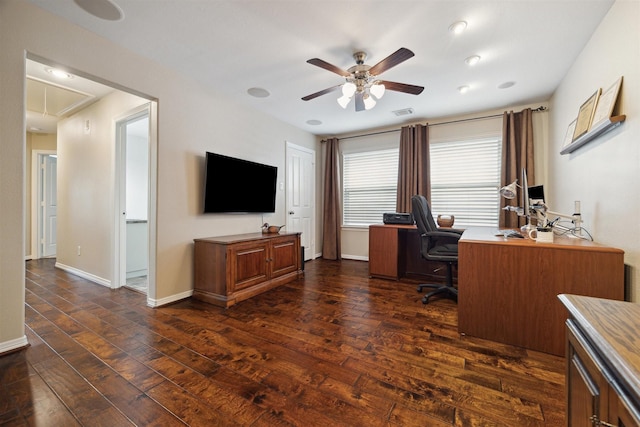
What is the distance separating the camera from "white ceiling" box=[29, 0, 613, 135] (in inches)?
76.5

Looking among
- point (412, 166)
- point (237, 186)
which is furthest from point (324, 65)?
point (412, 166)

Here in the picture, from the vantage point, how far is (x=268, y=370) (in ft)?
5.49

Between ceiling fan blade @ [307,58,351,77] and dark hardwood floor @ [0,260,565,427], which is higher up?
ceiling fan blade @ [307,58,351,77]

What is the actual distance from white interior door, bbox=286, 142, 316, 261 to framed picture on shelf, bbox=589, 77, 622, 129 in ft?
12.1

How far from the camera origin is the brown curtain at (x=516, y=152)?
11.9 ft

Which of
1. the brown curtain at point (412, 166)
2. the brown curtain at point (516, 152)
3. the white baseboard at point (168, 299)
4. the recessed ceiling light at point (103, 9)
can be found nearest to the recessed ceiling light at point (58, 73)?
the recessed ceiling light at point (103, 9)

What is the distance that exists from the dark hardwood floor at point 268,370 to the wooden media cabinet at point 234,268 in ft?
0.66

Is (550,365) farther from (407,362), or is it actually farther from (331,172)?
(331,172)

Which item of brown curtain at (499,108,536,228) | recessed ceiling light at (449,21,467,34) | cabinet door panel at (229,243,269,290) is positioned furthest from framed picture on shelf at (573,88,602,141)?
cabinet door panel at (229,243,269,290)

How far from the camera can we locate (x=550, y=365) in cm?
173

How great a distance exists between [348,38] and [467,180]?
9.76ft

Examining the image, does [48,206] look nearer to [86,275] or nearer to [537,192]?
[86,275]

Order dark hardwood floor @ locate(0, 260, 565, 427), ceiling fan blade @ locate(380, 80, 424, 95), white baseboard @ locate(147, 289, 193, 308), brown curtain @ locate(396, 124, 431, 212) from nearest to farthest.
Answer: dark hardwood floor @ locate(0, 260, 565, 427) < ceiling fan blade @ locate(380, 80, 424, 95) < white baseboard @ locate(147, 289, 193, 308) < brown curtain @ locate(396, 124, 431, 212)

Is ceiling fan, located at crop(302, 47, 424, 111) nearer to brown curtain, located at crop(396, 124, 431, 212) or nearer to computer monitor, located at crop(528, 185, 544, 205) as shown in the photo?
computer monitor, located at crop(528, 185, 544, 205)
